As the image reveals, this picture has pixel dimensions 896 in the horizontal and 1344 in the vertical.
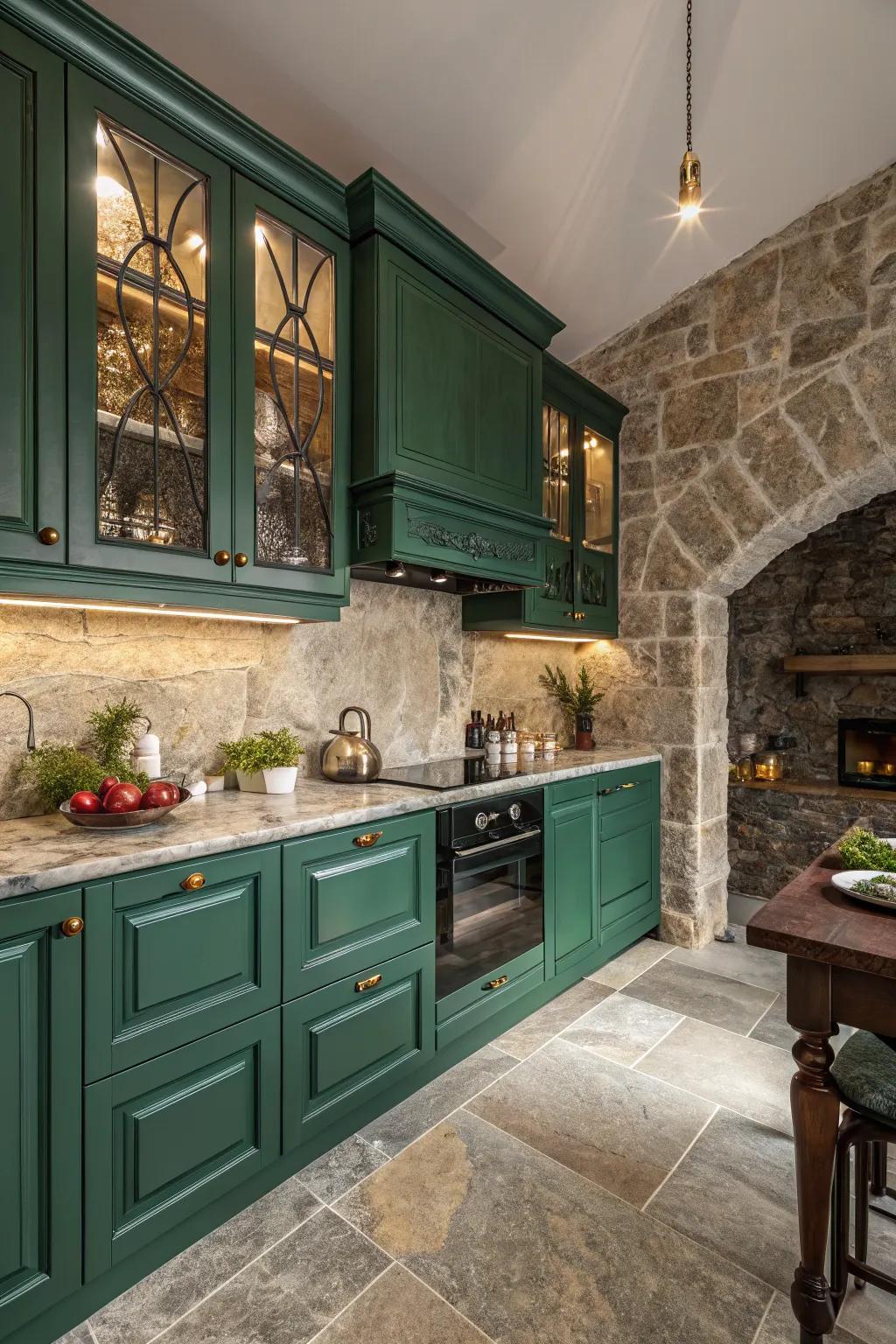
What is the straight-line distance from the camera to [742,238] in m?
3.31

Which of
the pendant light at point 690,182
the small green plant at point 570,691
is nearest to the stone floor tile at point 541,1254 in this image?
the small green plant at point 570,691

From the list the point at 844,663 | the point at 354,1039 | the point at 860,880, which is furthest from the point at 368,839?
the point at 844,663

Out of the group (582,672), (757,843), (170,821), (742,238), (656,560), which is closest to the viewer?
(170,821)

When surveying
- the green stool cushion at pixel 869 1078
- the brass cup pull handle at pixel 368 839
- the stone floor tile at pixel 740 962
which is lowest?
the stone floor tile at pixel 740 962

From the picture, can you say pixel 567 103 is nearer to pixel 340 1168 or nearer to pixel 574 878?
pixel 574 878

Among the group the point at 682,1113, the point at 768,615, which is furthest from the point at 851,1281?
the point at 768,615

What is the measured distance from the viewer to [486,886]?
248 centimetres

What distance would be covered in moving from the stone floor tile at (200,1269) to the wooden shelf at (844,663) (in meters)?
4.68

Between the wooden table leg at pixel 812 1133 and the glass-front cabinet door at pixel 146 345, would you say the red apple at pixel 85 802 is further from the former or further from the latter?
the wooden table leg at pixel 812 1133

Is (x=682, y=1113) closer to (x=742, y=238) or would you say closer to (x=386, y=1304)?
(x=386, y=1304)

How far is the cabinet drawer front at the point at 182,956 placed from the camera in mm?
1458

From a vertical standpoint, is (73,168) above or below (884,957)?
above

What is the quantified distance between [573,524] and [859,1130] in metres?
2.77

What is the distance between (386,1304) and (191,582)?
5.83 feet
